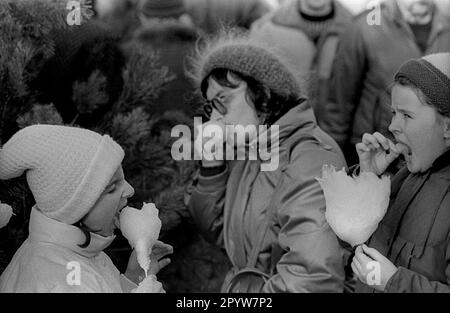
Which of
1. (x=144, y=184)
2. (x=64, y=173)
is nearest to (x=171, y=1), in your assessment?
(x=144, y=184)

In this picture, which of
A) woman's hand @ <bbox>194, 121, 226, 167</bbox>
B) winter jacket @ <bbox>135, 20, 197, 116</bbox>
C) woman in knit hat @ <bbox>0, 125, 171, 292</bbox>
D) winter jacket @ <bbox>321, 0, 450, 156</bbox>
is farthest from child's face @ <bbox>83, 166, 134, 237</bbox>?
winter jacket @ <bbox>321, 0, 450, 156</bbox>

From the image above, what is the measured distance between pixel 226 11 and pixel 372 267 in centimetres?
143

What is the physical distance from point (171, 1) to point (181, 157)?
A: 3.21 feet

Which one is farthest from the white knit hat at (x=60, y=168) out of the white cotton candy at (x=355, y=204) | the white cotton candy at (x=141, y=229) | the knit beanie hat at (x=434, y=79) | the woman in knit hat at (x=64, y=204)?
the knit beanie hat at (x=434, y=79)

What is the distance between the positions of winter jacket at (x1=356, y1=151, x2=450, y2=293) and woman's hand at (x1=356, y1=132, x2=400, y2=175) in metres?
0.06

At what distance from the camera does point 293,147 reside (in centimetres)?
204

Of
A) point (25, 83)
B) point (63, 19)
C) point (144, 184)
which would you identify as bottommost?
point (144, 184)

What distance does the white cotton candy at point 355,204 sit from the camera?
1.73m

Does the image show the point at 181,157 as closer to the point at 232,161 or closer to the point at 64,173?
the point at 232,161

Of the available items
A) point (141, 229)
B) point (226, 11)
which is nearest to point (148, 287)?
point (141, 229)

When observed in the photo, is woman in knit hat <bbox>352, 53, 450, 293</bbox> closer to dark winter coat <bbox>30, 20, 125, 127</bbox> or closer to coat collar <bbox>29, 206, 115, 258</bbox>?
coat collar <bbox>29, 206, 115, 258</bbox>

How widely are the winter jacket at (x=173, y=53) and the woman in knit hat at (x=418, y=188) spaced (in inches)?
28.5

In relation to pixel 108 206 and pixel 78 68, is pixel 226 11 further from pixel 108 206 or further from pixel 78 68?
pixel 108 206

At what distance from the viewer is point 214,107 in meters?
2.08
